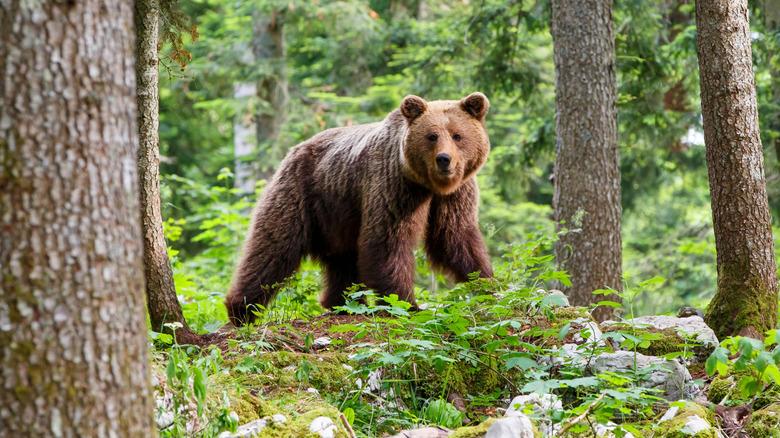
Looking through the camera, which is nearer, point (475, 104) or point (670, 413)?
point (670, 413)

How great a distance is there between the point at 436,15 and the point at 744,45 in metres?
15.4

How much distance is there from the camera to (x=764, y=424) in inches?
149

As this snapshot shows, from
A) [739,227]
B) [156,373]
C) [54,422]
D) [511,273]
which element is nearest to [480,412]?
[511,273]

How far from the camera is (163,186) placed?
5.59 meters

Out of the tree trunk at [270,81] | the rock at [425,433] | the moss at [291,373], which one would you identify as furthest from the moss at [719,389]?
the tree trunk at [270,81]

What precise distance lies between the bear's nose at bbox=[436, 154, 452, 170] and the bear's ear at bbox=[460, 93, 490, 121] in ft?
2.42

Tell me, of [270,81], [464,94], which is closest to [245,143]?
[270,81]

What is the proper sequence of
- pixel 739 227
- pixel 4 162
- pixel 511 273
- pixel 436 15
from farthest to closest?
pixel 436 15, pixel 511 273, pixel 739 227, pixel 4 162

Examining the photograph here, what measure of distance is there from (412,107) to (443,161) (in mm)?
711

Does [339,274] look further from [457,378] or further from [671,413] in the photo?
[671,413]

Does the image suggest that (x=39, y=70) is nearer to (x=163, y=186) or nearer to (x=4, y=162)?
(x=4, y=162)

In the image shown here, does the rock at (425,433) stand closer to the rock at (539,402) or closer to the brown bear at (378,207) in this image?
the rock at (539,402)

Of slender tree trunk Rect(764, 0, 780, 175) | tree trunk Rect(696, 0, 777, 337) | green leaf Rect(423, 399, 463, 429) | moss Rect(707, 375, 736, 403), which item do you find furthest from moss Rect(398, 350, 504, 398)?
slender tree trunk Rect(764, 0, 780, 175)

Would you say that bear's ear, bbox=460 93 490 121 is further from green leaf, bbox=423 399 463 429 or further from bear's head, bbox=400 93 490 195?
green leaf, bbox=423 399 463 429
